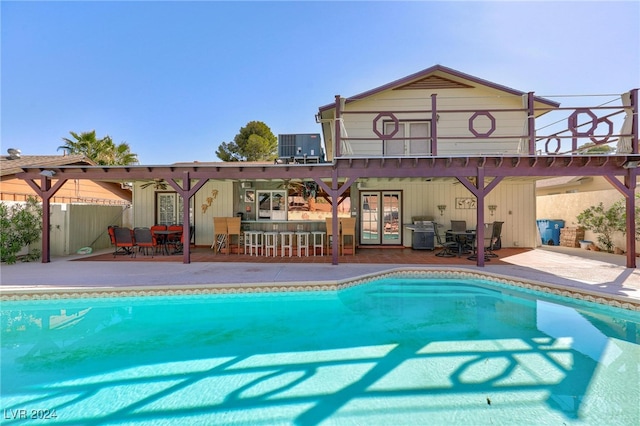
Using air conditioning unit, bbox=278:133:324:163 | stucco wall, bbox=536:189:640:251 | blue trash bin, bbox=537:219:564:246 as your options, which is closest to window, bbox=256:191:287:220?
air conditioning unit, bbox=278:133:324:163

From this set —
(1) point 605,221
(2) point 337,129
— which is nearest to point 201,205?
(2) point 337,129

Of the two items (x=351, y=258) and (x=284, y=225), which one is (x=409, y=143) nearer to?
(x=351, y=258)

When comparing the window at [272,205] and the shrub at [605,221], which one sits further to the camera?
the window at [272,205]

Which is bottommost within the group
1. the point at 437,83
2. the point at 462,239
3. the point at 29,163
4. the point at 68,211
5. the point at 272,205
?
the point at 462,239

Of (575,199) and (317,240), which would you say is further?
(575,199)

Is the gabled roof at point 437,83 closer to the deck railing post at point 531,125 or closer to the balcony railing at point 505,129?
the balcony railing at point 505,129

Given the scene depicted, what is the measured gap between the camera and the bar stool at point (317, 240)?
10.2m

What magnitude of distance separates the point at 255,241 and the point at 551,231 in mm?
12371

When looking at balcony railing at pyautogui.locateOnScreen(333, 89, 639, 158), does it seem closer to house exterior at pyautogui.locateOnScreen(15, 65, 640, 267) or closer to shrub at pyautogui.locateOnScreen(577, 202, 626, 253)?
house exterior at pyautogui.locateOnScreen(15, 65, 640, 267)

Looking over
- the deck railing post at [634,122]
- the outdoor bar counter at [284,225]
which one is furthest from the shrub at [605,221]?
the outdoor bar counter at [284,225]

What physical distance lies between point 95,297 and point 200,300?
2.06 meters

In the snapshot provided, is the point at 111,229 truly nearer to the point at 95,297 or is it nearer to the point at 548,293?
the point at 95,297

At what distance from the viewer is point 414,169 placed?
8.12 meters

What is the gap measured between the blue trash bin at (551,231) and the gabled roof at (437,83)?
5338 millimetres
